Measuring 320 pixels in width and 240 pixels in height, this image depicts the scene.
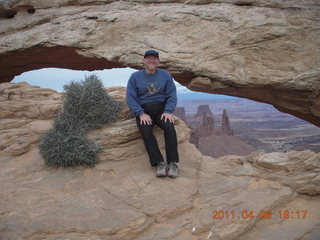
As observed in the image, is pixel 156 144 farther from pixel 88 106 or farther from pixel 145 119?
pixel 88 106

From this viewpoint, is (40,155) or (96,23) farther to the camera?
(96,23)

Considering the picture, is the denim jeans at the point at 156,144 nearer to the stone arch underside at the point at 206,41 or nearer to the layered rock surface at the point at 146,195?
the layered rock surface at the point at 146,195

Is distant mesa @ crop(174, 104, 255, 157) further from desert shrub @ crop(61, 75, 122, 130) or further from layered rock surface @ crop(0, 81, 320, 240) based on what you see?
layered rock surface @ crop(0, 81, 320, 240)

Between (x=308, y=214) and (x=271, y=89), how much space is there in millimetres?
3315

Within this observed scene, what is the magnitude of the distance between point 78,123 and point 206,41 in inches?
145

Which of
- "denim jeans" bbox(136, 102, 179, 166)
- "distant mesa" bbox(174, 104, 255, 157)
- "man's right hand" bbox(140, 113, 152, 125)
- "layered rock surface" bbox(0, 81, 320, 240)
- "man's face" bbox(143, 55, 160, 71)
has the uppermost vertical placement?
"man's face" bbox(143, 55, 160, 71)

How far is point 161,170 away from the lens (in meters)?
5.11

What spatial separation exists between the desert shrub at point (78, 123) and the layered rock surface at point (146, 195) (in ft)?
0.74

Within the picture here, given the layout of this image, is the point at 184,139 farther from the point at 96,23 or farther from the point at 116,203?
the point at 96,23

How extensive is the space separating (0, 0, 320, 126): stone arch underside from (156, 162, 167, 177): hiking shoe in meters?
2.72

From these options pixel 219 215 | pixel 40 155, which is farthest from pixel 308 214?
pixel 40 155

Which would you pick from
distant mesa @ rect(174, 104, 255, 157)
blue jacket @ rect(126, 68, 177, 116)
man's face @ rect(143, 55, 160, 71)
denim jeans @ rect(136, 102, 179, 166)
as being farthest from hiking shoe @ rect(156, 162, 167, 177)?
distant mesa @ rect(174, 104, 255, 157)

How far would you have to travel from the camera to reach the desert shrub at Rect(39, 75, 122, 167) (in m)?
5.46

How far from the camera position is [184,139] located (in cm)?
667
